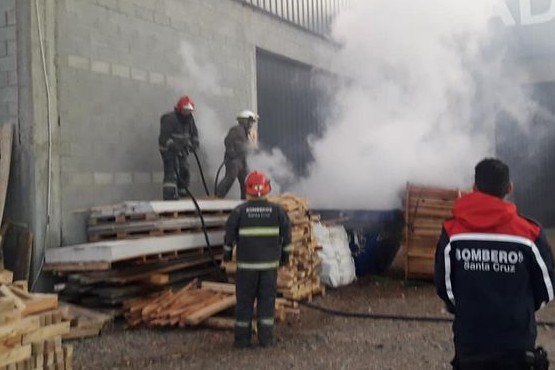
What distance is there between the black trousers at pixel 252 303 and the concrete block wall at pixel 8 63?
12.3ft

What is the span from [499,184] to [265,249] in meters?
3.62

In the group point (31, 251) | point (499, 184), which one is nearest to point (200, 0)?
point (31, 251)

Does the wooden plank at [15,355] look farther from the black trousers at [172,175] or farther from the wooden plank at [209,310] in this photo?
the black trousers at [172,175]

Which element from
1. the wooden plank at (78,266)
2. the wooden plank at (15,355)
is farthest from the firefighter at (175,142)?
the wooden plank at (15,355)

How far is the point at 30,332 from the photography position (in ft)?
15.7

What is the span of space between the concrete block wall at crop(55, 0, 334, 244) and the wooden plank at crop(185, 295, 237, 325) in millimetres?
2231

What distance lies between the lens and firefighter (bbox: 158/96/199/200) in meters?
9.24

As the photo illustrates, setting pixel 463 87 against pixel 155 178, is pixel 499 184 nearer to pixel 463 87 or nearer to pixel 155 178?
pixel 155 178

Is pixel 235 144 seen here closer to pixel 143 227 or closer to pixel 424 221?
pixel 143 227

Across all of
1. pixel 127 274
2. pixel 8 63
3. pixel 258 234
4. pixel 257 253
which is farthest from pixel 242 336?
pixel 8 63

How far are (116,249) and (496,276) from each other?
5.14 meters

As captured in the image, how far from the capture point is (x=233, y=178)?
10.2 m

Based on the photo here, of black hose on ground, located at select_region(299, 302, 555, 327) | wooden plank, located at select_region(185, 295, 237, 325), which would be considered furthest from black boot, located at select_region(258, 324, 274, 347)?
black hose on ground, located at select_region(299, 302, 555, 327)

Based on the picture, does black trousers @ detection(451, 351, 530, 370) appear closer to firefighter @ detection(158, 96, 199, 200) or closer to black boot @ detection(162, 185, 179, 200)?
firefighter @ detection(158, 96, 199, 200)
